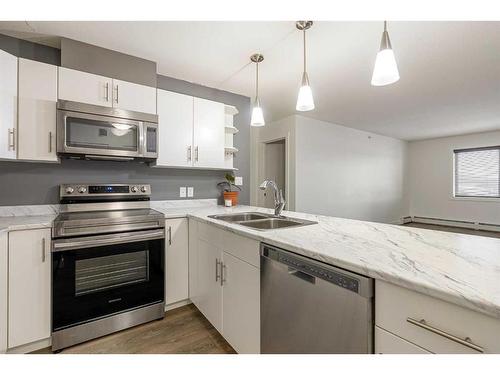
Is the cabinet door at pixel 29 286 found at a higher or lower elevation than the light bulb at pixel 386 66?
lower

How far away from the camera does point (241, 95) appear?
316 cm

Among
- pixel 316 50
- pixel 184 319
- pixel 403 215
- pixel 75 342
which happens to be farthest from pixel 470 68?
pixel 403 215

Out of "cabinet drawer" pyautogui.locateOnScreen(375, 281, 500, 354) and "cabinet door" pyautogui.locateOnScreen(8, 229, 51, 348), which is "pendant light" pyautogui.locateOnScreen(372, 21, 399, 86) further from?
"cabinet door" pyautogui.locateOnScreen(8, 229, 51, 348)

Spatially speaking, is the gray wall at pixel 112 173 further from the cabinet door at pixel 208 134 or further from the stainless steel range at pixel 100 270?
the cabinet door at pixel 208 134

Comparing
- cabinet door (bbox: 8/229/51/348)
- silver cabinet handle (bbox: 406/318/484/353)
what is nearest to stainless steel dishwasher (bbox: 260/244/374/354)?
silver cabinet handle (bbox: 406/318/484/353)

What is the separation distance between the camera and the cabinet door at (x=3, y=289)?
1.40m

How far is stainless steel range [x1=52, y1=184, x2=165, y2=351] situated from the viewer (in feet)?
5.18

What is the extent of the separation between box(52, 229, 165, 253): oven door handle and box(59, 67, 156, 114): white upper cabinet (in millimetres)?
1116

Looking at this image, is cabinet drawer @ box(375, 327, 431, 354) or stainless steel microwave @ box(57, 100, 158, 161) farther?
stainless steel microwave @ box(57, 100, 158, 161)

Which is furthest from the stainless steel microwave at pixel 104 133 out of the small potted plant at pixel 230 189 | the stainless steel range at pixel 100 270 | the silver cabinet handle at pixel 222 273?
the silver cabinet handle at pixel 222 273

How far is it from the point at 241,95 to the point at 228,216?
1858 millimetres

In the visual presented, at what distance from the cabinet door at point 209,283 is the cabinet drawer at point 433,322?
111 centimetres

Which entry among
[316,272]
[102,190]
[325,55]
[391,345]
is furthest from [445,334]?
[102,190]

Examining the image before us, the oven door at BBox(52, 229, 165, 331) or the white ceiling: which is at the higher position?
the white ceiling
